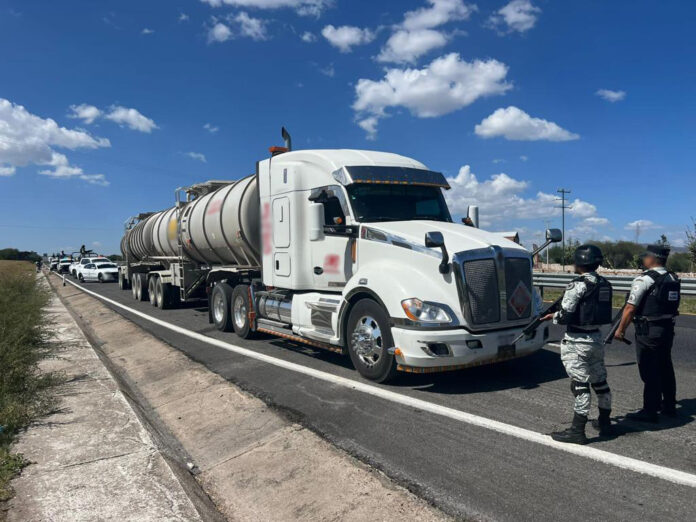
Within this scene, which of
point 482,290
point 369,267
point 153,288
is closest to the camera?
point 482,290

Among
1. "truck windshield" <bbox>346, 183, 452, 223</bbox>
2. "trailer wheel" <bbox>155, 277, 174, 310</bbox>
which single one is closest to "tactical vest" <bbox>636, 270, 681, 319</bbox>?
"truck windshield" <bbox>346, 183, 452, 223</bbox>

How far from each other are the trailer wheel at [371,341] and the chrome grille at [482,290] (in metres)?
1.01

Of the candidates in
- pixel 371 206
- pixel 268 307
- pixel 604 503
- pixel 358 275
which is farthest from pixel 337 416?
pixel 268 307

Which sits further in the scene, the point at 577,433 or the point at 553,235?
the point at 553,235

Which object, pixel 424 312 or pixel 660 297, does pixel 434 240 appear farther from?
pixel 660 297

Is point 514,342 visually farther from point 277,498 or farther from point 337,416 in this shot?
point 277,498

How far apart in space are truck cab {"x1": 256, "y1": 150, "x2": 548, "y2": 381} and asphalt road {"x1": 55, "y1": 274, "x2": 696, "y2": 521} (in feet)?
1.74

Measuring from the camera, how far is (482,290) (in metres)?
5.81

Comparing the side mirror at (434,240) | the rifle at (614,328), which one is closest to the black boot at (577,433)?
the rifle at (614,328)

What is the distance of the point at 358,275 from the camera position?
6594 mm

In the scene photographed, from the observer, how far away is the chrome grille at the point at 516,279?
6.00 metres

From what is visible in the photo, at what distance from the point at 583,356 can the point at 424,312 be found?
1.86 meters

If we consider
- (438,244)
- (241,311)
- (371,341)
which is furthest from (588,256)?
(241,311)

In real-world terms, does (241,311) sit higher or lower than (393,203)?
lower
